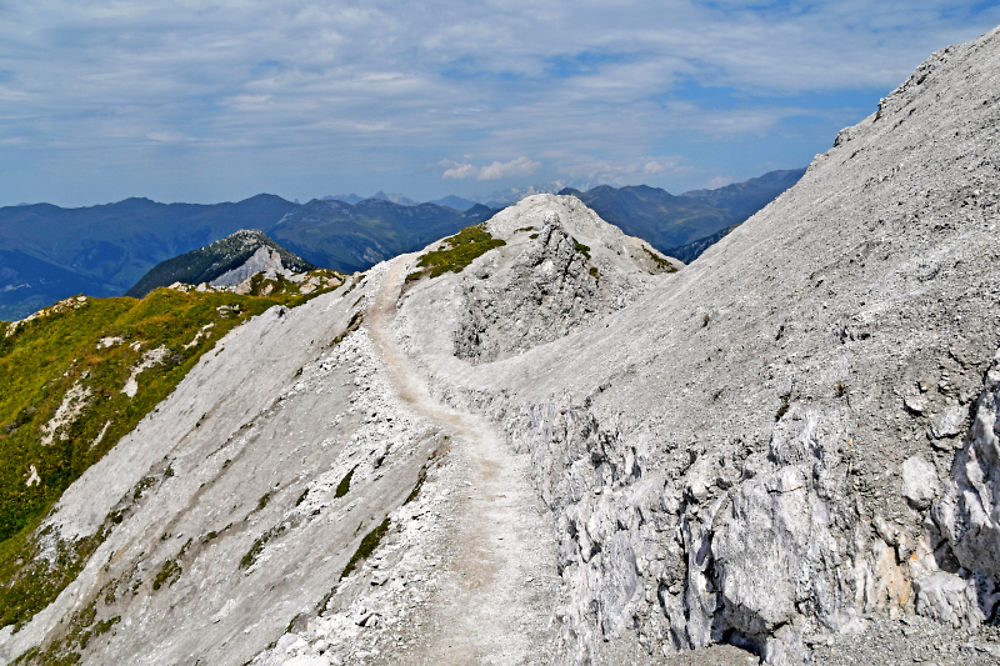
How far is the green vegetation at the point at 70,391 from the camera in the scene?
60.2 m

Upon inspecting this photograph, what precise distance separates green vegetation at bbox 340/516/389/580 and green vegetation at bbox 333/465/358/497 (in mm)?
10313

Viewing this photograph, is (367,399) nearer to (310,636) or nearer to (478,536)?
(478,536)

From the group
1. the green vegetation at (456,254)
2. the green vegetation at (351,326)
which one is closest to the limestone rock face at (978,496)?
the green vegetation at (351,326)

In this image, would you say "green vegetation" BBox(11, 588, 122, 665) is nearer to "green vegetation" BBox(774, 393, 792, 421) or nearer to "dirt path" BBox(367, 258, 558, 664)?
"dirt path" BBox(367, 258, 558, 664)

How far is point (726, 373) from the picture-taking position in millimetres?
25781

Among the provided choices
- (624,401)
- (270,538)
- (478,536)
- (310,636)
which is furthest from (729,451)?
(270,538)

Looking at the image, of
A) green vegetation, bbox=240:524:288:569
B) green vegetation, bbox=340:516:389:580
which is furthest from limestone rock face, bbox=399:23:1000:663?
green vegetation, bbox=240:524:288:569

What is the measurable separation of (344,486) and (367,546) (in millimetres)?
12907

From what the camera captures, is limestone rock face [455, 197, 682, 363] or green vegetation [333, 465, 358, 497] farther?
limestone rock face [455, 197, 682, 363]

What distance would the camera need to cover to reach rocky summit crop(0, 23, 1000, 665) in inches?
596

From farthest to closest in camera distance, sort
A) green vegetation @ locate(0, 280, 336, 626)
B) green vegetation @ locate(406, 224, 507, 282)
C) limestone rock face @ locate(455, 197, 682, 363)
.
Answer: green vegetation @ locate(406, 224, 507, 282)
limestone rock face @ locate(455, 197, 682, 363)
green vegetation @ locate(0, 280, 336, 626)

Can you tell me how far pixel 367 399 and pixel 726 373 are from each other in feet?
120

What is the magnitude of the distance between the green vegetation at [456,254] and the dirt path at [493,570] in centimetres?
3963

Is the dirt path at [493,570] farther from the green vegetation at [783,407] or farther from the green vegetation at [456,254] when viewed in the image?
the green vegetation at [456,254]
